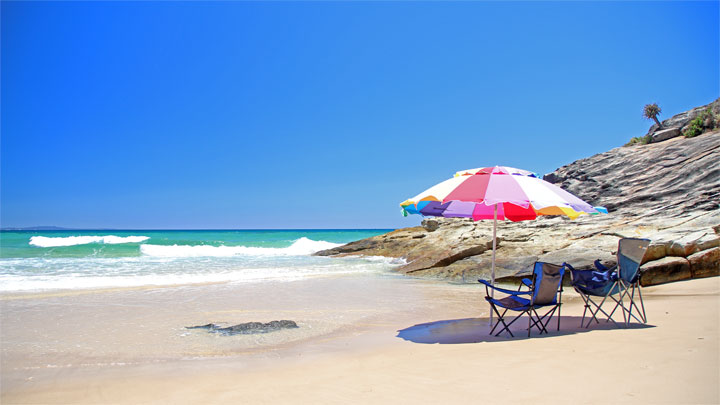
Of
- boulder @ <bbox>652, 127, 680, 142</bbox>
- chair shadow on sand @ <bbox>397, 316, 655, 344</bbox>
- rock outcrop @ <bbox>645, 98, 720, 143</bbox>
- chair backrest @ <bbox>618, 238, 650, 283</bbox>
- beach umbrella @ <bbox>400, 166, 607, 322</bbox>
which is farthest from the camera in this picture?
boulder @ <bbox>652, 127, 680, 142</bbox>

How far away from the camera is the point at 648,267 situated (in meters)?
11.0

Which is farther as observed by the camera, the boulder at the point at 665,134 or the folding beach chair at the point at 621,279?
the boulder at the point at 665,134

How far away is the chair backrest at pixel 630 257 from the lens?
21.8 feet

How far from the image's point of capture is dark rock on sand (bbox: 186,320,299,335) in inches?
281

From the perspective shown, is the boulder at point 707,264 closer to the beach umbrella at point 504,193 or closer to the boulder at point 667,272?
the boulder at point 667,272

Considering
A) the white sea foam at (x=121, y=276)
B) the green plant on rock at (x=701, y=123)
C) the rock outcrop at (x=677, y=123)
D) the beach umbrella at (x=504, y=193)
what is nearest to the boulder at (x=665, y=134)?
the rock outcrop at (x=677, y=123)

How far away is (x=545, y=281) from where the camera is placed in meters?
6.42

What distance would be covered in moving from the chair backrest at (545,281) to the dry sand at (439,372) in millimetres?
554

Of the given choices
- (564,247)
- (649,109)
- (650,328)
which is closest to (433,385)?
(650,328)

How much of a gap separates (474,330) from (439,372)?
2.66 meters

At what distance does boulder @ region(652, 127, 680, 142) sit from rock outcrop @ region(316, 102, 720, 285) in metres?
1.17

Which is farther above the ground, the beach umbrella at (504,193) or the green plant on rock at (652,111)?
the green plant on rock at (652,111)

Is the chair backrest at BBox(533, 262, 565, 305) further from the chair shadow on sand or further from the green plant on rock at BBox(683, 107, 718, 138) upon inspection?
the green plant on rock at BBox(683, 107, 718, 138)

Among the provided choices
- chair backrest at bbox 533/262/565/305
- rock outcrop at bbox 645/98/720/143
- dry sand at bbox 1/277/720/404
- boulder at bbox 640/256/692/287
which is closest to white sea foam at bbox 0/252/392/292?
dry sand at bbox 1/277/720/404
